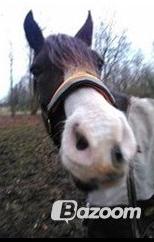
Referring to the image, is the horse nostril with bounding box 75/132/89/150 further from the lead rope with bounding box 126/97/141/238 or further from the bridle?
the lead rope with bounding box 126/97/141/238

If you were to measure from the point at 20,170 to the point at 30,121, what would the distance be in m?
9.22

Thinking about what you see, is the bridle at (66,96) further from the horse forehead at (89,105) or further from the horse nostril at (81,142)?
the horse nostril at (81,142)

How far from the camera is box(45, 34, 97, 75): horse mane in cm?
218

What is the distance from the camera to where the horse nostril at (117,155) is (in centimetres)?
159

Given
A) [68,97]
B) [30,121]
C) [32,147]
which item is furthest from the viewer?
[30,121]

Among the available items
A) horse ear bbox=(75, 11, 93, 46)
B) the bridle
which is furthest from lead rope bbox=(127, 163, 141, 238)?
horse ear bbox=(75, 11, 93, 46)

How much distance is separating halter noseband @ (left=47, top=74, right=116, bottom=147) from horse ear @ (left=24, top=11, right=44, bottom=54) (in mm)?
469

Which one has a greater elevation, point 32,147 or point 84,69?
point 84,69

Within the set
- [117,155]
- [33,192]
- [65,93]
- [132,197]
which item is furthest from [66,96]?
[33,192]

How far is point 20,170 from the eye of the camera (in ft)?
24.3

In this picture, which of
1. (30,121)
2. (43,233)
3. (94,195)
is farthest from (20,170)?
(30,121)

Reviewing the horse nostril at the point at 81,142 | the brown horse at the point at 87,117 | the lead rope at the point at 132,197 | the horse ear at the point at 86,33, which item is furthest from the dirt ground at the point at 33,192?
the horse nostril at the point at 81,142

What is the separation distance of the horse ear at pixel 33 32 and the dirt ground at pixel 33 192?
1204mm

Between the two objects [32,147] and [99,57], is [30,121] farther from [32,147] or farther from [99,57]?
[99,57]
